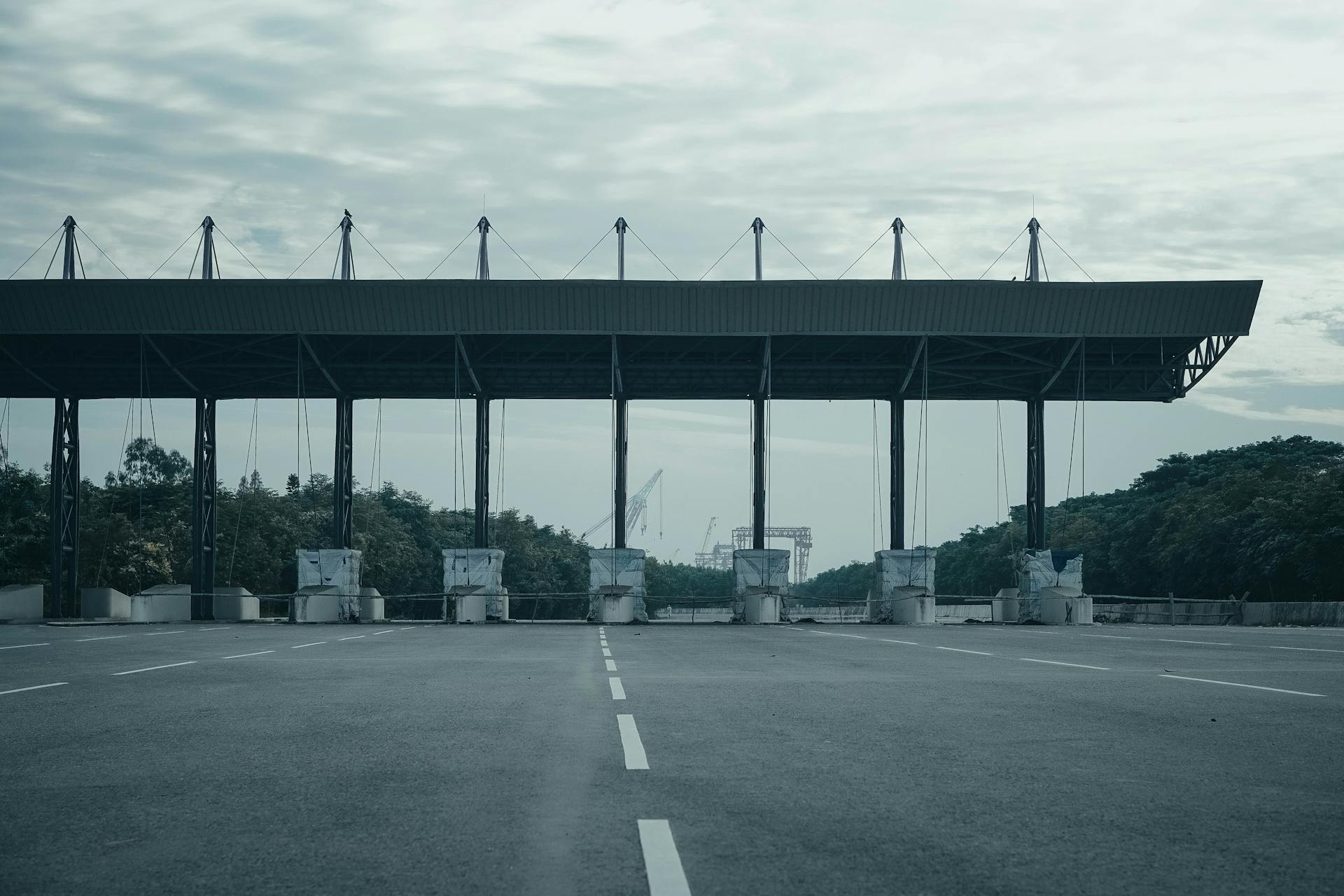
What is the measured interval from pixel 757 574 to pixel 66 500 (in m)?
25.4

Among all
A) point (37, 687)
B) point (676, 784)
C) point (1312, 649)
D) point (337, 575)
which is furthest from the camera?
point (337, 575)

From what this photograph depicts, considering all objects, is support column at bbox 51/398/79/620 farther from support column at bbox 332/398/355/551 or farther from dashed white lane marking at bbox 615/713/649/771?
dashed white lane marking at bbox 615/713/649/771

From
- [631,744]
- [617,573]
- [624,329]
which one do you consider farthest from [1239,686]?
[617,573]

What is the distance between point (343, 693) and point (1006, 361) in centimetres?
4374

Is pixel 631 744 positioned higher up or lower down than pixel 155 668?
higher up

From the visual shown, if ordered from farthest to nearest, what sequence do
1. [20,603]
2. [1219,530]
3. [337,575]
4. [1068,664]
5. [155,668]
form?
1. [1219,530]
2. [337,575]
3. [20,603]
4. [1068,664]
5. [155,668]

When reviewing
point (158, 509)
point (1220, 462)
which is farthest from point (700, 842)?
point (1220, 462)

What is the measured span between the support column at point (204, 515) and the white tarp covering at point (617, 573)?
45.9 ft

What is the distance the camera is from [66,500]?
47.4 metres

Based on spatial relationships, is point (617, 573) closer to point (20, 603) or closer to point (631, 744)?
point (20, 603)

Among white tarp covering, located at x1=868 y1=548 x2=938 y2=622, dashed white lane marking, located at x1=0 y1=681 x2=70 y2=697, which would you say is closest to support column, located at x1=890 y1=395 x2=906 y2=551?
white tarp covering, located at x1=868 y1=548 x2=938 y2=622

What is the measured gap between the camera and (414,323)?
44688 millimetres

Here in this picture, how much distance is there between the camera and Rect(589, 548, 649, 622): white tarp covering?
45625 millimetres

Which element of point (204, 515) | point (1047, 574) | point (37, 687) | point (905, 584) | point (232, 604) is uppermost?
point (204, 515)
